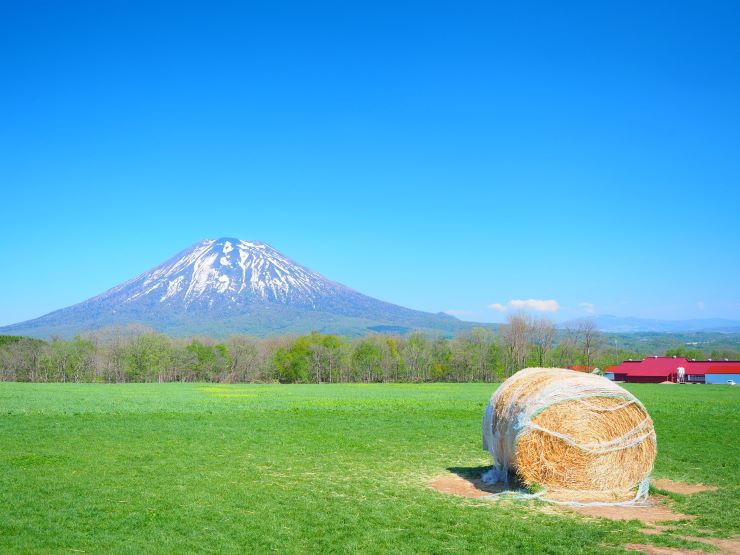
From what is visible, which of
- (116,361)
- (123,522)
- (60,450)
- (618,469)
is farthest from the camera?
(116,361)

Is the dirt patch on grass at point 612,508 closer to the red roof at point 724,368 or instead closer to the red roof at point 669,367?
the red roof at point 669,367

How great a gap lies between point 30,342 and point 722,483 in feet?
372

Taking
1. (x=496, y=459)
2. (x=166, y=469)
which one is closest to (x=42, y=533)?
(x=166, y=469)

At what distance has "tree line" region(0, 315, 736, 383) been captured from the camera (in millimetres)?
107375

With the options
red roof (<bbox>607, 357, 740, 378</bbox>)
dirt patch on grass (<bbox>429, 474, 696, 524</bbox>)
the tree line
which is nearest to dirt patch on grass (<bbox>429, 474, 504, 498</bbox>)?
dirt patch on grass (<bbox>429, 474, 696, 524</bbox>)

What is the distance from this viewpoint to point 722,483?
47.8ft

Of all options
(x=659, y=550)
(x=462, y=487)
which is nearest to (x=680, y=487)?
(x=462, y=487)

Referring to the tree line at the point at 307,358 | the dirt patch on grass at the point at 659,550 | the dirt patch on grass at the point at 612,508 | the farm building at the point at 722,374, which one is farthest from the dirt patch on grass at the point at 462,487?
the farm building at the point at 722,374

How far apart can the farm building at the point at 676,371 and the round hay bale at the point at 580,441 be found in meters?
98.1

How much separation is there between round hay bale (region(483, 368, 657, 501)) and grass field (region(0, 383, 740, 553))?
1.02 meters

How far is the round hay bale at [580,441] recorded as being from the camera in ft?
43.3


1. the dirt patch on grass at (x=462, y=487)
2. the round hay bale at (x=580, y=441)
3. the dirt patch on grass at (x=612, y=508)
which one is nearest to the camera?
the dirt patch on grass at (x=612, y=508)

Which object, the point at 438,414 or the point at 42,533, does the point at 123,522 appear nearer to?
the point at 42,533

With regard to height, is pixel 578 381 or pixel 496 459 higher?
pixel 578 381
